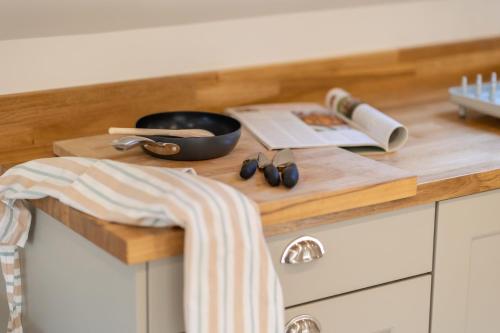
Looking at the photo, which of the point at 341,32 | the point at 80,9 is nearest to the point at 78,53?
the point at 80,9

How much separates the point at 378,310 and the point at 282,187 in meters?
0.32

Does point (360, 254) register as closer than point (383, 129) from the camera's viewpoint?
Yes

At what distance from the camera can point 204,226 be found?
1.33 metres

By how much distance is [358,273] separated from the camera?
5.27ft

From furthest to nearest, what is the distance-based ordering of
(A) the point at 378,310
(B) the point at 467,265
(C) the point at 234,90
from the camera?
1. (C) the point at 234,90
2. (B) the point at 467,265
3. (A) the point at 378,310

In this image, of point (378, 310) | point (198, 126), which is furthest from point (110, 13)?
point (378, 310)

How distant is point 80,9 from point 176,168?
405 millimetres

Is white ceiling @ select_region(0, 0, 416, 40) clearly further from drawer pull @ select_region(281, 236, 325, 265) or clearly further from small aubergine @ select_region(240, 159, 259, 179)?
drawer pull @ select_region(281, 236, 325, 265)

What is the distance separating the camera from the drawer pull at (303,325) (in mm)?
1555

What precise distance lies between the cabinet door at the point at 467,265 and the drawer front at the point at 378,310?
0.04m

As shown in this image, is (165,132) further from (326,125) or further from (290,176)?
(326,125)

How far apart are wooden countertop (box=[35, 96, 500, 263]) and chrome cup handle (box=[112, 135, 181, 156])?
2 centimetres

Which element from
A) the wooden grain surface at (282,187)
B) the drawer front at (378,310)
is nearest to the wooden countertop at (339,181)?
the wooden grain surface at (282,187)

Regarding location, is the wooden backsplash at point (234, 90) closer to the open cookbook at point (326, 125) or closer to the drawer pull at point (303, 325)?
the open cookbook at point (326, 125)
